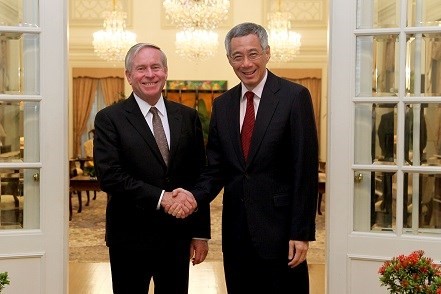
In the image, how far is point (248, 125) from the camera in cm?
292

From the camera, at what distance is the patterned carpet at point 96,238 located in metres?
6.98

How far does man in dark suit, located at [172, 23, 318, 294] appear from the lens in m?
2.81

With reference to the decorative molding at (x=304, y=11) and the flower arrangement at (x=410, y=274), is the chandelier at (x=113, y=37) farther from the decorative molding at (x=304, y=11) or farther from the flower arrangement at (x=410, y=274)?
the flower arrangement at (x=410, y=274)

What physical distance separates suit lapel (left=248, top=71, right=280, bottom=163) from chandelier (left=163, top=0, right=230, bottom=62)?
23.0 feet

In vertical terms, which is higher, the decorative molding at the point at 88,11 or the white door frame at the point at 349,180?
the decorative molding at the point at 88,11

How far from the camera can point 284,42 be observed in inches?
441

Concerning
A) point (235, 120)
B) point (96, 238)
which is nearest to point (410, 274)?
point (235, 120)

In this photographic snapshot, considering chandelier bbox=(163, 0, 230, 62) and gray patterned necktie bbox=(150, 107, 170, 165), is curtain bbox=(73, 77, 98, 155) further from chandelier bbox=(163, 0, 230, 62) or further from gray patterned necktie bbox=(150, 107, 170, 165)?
gray patterned necktie bbox=(150, 107, 170, 165)

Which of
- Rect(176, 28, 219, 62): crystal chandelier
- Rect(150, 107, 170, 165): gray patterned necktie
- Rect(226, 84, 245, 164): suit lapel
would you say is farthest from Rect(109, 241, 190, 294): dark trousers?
Rect(176, 28, 219, 62): crystal chandelier

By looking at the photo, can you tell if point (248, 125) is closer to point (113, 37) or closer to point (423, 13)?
point (423, 13)

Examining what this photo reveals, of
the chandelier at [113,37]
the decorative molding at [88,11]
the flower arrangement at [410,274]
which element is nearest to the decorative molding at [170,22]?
the decorative molding at [88,11]

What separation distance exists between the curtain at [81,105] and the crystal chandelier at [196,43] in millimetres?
4689

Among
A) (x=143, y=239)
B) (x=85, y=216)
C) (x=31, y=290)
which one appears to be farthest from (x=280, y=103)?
(x=85, y=216)

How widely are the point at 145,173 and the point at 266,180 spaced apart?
56 cm
